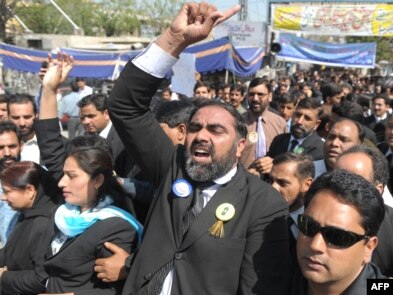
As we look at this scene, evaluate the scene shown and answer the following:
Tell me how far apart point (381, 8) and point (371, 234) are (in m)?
21.0

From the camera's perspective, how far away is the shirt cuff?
215cm

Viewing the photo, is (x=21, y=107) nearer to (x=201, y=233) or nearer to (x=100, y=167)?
(x=100, y=167)

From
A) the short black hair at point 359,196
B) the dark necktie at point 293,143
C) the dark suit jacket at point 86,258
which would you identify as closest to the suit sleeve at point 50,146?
the dark suit jacket at point 86,258

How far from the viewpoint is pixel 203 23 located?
2160 mm

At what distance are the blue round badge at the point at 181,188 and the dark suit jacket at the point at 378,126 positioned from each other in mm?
4624

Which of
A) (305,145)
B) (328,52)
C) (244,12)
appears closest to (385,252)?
(305,145)

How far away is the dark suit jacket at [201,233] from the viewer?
6.80ft

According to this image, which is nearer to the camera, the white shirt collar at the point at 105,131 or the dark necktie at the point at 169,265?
the dark necktie at the point at 169,265

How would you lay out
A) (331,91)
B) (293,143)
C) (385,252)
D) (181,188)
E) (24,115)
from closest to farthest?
1. (181,188)
2. (385,252)
3. (24,115)
4. (293,143)
5. (331,91)

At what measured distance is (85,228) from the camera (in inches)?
101

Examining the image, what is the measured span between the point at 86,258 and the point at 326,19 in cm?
2097

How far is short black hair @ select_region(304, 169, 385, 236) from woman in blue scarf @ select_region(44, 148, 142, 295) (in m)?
1.03

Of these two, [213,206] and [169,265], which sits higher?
[213,206]

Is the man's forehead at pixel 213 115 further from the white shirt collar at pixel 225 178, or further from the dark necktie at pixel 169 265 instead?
the dark necktie at pixel 169 265
